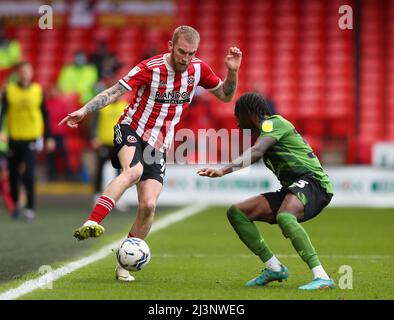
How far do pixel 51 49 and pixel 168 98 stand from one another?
1755 centimetres

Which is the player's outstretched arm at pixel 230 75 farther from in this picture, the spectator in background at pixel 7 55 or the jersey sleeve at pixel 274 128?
the spectator in background at pixel 7 55

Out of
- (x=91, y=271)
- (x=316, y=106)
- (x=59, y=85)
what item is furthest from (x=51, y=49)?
(x=91, y=271)

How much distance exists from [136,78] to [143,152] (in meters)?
0.57

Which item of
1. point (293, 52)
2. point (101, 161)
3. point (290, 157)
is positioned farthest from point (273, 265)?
point (293, 52)

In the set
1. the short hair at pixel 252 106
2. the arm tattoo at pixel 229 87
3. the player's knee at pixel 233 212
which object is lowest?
the player's knee at pixel 233 212

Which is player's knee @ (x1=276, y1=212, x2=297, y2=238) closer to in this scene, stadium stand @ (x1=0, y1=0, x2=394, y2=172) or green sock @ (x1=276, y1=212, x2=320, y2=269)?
green sock @ (x1=276, y1=212, x2=320, y2=269)

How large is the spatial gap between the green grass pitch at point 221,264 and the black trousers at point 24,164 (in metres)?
0.47

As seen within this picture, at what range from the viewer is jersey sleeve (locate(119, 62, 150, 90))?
7.89 m

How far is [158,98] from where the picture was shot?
8.04m

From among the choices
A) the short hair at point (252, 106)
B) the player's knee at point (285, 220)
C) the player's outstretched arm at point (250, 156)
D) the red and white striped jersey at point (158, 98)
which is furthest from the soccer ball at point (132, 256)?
the short hair at point (252, 106)

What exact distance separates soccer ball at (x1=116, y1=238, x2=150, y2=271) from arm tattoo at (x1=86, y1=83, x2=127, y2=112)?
1.05m

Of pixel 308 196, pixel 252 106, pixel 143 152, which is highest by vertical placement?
pixel 252 106

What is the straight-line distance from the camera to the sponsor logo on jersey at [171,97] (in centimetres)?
804

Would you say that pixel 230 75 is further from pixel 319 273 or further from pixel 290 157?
pixel 319 273
